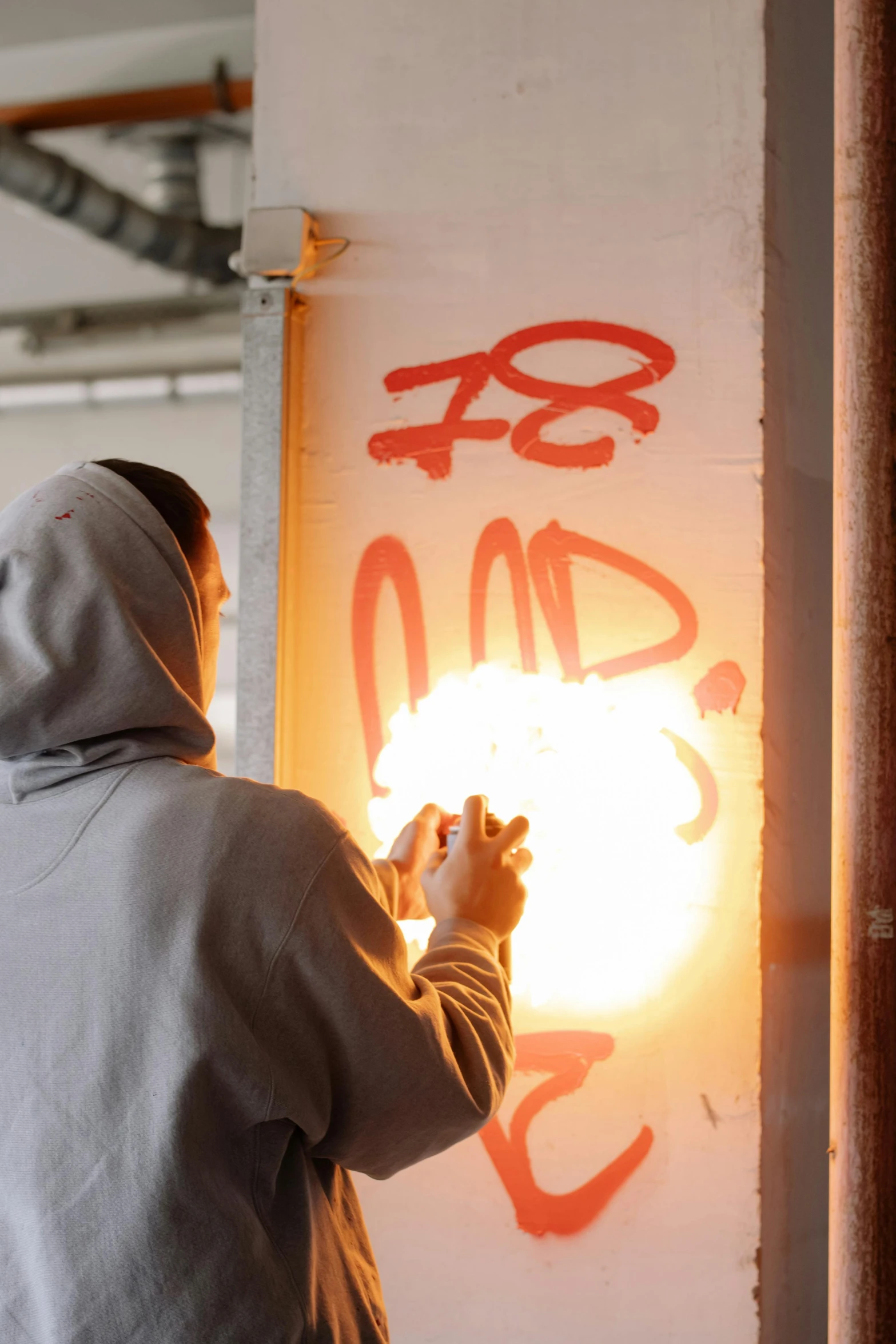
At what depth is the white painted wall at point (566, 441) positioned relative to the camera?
169 cm

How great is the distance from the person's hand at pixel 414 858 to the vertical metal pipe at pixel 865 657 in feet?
1.69

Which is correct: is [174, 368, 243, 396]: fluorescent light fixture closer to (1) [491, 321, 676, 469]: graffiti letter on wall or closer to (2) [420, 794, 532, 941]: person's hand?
(1) [491, 321, 676, 469]: graffiti letter on wall

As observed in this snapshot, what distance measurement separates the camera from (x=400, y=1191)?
181cm

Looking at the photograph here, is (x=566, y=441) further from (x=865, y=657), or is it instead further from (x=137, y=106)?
(x=137, y=106)

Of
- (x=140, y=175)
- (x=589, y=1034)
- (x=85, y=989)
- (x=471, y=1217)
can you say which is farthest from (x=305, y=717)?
(x=140, y=175)

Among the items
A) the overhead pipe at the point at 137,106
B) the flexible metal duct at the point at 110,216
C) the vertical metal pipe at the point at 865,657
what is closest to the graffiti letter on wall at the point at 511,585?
the vertical metal pipe at the point at 865,657

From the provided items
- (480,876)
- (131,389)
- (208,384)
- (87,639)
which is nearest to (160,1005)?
(87,639)

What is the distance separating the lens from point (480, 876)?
51.9 inches

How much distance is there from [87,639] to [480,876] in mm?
535

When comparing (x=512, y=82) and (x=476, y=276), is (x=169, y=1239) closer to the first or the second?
(x=476, y=276)

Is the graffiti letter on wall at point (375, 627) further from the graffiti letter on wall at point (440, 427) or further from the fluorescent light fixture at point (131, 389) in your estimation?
the fluorescent light fixture at point (131, 389)

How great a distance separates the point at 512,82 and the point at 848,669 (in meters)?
1.12

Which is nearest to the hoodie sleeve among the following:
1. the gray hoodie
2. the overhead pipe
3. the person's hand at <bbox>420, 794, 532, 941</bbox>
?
the gray hoodie

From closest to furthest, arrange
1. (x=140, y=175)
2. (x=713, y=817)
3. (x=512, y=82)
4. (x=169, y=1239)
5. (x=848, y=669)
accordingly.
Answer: (x=169, y=1239)
(x=848, y=669)
(x=713, y=817)
(x=512, y=82)
(x=140, y=175)
